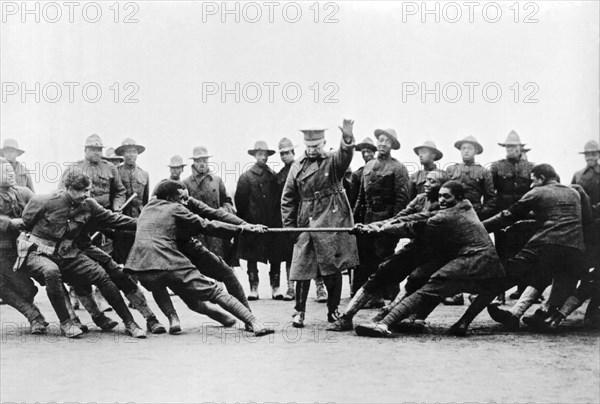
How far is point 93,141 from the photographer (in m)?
9.72

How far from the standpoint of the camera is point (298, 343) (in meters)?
6.64

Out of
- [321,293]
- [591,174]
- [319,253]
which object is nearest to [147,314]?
[319,253]

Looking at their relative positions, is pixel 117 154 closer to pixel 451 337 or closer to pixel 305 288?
pixel 305 288

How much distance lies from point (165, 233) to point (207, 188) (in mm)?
3279

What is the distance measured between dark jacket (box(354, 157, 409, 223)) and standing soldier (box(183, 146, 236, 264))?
7.21ft

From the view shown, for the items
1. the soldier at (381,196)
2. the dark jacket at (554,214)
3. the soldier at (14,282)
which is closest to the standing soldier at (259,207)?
the soldier at (381,196)

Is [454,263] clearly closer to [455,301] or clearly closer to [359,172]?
[455,301]

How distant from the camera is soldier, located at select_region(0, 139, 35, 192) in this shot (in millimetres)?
9766

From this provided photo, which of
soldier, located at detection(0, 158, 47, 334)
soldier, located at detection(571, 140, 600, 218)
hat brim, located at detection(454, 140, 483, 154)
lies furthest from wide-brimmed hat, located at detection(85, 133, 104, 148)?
soldier, located at detection(571, 140, 600, 218)

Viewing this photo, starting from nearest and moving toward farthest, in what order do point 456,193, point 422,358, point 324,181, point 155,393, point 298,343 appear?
1. point 155,393
2. point 422,358
3. point 298,343
4. point 456,193
5. point 324,181

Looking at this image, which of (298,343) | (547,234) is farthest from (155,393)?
(547,234)

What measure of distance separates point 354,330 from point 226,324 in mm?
1324

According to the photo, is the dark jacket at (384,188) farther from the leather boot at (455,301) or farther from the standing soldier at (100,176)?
the standing soldier at (100,176)

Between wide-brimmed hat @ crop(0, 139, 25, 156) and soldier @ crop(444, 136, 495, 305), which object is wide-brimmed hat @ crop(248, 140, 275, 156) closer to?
soldier @ crop(444, 136, 495, 305)
